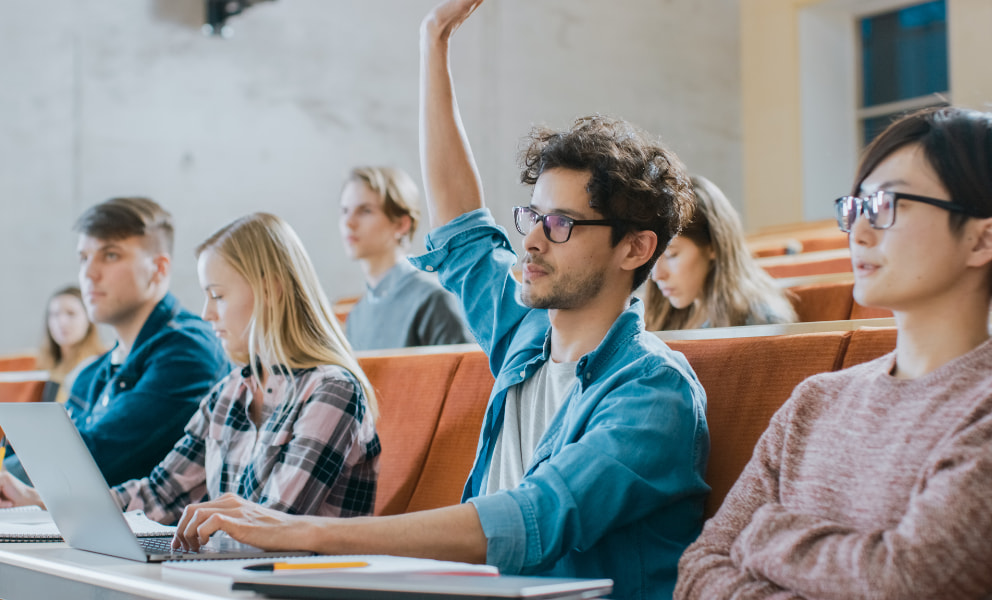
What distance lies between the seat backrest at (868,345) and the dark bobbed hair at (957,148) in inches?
12.3

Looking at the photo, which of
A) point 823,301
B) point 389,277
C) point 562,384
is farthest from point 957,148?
point 389,277

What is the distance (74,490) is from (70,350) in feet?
11.3

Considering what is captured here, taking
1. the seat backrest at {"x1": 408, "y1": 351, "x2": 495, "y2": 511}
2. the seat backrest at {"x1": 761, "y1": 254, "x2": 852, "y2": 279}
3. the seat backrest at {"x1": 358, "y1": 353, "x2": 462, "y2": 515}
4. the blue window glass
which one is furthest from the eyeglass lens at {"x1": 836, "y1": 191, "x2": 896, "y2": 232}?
the blue window glass

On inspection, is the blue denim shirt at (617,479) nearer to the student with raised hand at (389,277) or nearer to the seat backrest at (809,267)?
the student with raised hand at (389,277)

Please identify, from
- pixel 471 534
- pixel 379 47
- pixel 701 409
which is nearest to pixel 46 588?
pixel 471 534

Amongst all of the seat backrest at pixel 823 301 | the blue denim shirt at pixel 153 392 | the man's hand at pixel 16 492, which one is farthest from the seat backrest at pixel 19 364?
the seat backrest at pixel 823 301

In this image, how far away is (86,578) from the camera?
1.09m

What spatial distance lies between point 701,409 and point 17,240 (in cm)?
500

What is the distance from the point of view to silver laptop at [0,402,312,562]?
1.21 meters

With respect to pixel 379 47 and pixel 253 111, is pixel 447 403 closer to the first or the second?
pixel 253 111

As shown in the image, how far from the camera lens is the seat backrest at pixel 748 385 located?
139 cm

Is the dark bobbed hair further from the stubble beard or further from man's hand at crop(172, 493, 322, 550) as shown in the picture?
man's hand at crop(172, 493, 322, 550)

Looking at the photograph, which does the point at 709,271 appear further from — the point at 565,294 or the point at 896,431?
the point at 896,431

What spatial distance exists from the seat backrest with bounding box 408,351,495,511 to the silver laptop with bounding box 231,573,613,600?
1.02m
